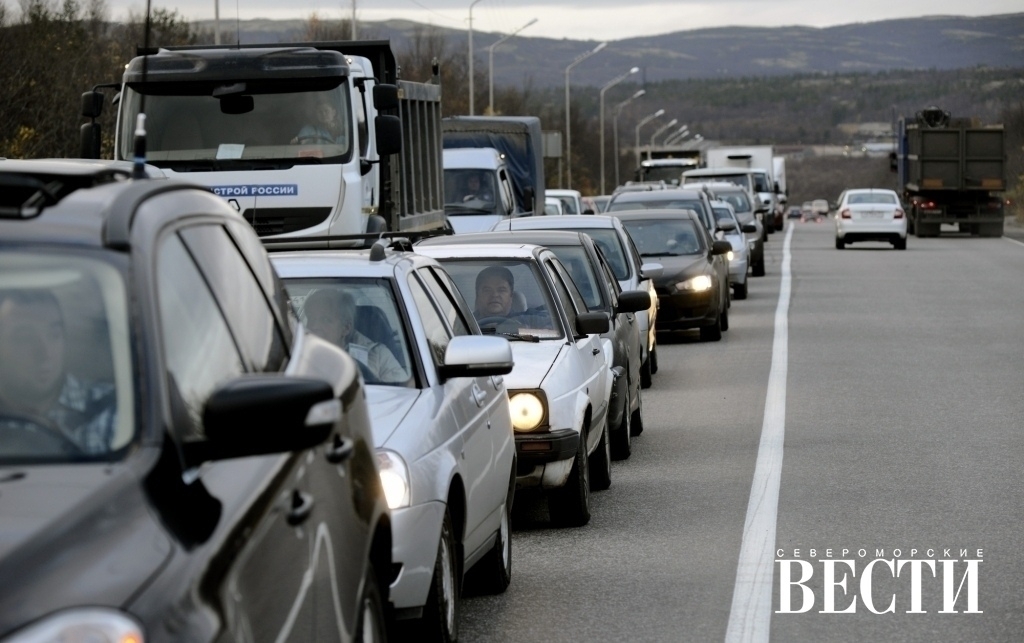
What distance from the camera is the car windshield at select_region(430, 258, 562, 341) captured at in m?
10.6

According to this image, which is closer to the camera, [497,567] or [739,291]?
[497,567]

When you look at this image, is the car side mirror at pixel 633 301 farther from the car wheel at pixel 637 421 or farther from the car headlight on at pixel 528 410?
the car headlight on at pixel 528 410

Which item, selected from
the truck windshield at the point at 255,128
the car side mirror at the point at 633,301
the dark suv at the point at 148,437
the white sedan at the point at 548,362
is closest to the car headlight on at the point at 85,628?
the dark suv at the point at 148,437

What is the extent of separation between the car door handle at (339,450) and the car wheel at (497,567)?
126 inches

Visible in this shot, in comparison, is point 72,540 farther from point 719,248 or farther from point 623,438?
point 719,248

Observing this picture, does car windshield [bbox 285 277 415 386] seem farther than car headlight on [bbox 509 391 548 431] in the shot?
No

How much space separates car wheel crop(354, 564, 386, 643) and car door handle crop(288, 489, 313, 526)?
56 centimetres

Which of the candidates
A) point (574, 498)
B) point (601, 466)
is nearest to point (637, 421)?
point (601, 466)

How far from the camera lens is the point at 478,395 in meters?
7.34

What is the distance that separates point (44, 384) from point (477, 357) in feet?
10.5

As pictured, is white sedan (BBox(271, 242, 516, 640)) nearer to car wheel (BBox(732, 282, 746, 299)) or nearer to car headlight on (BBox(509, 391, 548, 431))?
car headlight on (BBox(509, 391, 548, 431))

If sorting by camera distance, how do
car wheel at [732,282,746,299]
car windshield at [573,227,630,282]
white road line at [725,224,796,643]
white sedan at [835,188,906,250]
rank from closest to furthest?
white road line at [725,224,796,643] < car windshield at [573,227,630,282] < car wheel at [732,282,746,299] < white sedan at [835,188,906,250]

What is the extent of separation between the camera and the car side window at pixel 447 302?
7.76 metres

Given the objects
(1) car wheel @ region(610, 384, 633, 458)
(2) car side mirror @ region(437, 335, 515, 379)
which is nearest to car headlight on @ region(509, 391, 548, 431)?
(2) car side mirror @ region(437, 335, 515, 379)
